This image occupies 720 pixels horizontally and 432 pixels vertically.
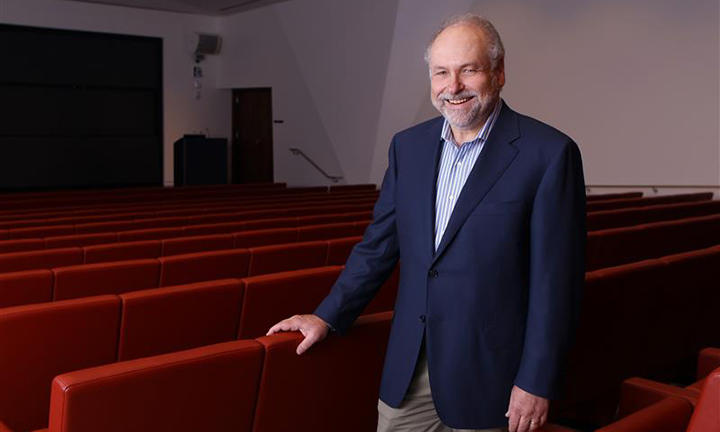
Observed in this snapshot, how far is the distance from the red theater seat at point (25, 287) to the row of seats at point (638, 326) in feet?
4.06

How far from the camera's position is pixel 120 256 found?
235 cm

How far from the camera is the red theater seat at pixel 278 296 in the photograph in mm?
1647

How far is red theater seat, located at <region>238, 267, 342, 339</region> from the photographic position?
165 centimetres

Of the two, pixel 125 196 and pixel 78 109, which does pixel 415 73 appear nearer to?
pixel 125 196

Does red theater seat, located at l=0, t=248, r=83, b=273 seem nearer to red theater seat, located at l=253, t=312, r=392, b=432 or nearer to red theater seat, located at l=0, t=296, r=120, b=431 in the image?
red theater seat, located at l=0, t=296, r=120, b=431

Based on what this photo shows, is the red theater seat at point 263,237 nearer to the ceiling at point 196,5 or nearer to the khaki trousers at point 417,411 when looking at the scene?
the khaki trousers at point 417,411

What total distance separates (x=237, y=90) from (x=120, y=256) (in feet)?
26.3

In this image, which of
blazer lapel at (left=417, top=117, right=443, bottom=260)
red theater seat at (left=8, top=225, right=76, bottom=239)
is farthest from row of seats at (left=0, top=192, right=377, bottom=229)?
blazer lapel at (left=417, top=117, right=443, bottom=260)

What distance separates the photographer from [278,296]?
1690 mm

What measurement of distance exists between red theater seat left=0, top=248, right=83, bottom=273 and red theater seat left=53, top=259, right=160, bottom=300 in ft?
A: 1.19

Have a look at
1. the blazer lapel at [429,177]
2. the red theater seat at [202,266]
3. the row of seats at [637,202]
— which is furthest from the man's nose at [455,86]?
the row of seats at [637,202]

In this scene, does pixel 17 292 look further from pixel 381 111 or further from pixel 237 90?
pixel 237 90

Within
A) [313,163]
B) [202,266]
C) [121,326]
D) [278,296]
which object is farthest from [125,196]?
[121,326]

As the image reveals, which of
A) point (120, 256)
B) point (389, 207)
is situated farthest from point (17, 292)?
point (389, 207)
